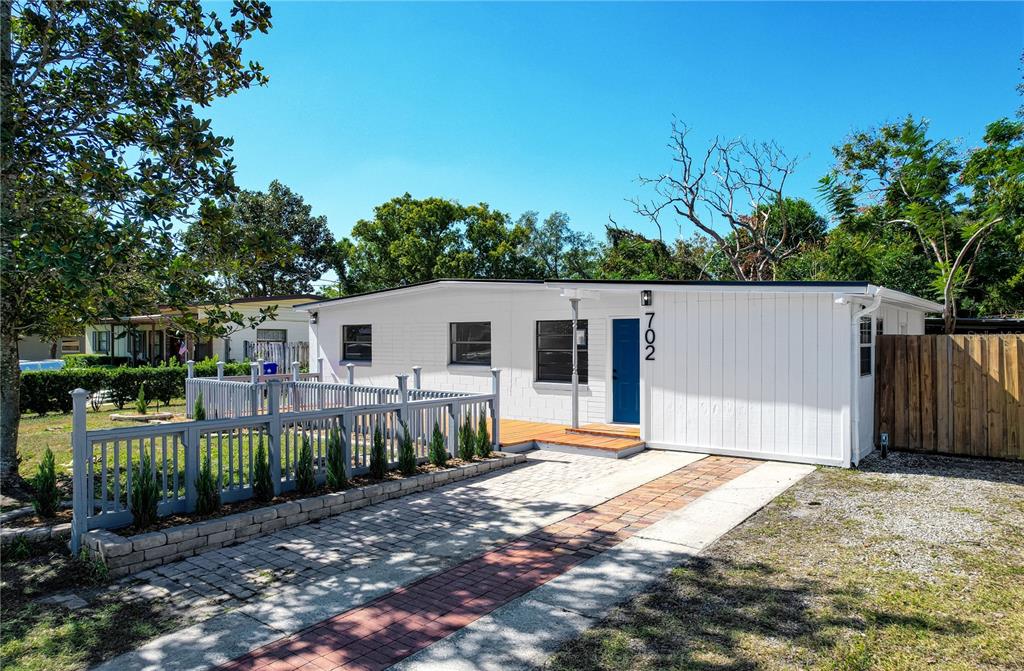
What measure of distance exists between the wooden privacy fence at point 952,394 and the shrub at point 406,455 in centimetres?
715

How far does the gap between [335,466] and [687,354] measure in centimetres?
538

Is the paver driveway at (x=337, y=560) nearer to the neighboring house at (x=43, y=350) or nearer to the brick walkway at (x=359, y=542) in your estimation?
the brick walkway at (x=359, y=542)

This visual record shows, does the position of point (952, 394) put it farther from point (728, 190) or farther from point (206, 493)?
point (728, 190)

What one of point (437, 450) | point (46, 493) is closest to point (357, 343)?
point (437, 450)

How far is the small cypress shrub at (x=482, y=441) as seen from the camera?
341 inches

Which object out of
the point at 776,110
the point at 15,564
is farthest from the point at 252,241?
the point at 776,110

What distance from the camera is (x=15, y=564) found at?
15.9 ft

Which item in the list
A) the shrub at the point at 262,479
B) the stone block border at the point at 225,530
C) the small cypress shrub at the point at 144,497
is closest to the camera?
the stone block border at the point at 225,530

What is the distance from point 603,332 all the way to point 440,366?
395cm

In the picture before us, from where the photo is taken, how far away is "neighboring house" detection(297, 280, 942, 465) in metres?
8.20

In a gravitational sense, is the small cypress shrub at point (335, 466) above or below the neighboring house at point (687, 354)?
below

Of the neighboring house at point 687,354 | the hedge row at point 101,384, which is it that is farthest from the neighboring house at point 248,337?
the neighboring house at point 687,354

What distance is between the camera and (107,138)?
20.0 ft

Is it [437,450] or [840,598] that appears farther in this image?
[437,450]
